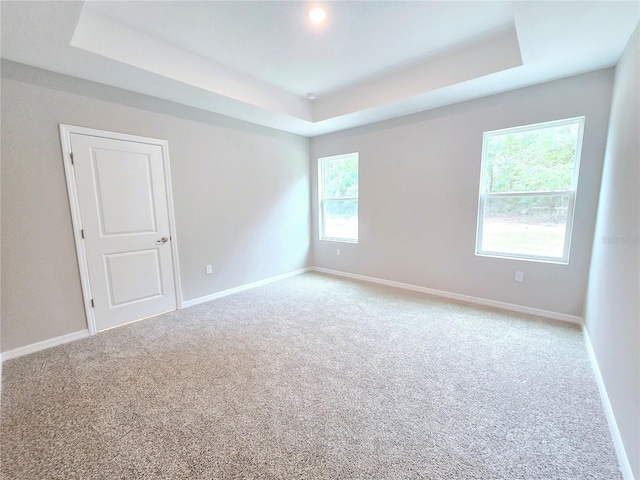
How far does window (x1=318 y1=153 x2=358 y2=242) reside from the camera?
458 cm

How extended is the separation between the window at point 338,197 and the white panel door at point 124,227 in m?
2.71

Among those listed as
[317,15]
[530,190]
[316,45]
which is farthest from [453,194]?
[317,15]

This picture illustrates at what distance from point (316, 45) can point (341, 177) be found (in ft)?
7.78

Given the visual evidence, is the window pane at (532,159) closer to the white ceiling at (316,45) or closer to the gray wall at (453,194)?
the gray wall at (453,194)

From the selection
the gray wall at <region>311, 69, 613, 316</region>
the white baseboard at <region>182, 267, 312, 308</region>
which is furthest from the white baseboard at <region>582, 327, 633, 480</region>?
the white baseboard at <region>182, 267, 312, 308</region>

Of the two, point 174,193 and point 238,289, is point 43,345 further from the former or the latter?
point 238,289

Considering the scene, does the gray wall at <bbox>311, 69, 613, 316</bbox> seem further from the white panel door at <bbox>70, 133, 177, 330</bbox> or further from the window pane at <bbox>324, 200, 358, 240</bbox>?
the white panel door at <bbox>70, 133, 177, 330</bbox>

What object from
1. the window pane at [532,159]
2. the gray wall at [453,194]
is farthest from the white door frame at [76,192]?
the window pane at [532,159]

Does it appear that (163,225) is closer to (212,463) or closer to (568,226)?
(212,463)

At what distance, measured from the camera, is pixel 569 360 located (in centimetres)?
216

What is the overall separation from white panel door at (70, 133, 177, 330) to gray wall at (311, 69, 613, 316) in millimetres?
2792

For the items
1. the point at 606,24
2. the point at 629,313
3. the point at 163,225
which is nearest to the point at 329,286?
the point at 163,225

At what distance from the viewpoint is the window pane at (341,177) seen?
4531mm

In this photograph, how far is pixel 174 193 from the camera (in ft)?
10.6
